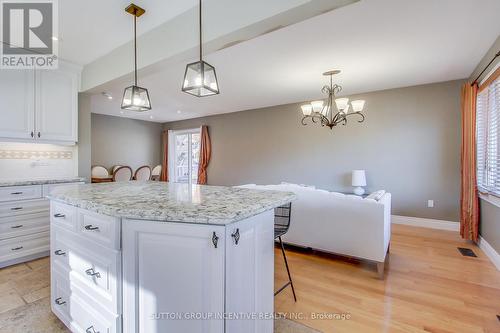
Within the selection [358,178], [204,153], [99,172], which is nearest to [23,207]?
[99,172]

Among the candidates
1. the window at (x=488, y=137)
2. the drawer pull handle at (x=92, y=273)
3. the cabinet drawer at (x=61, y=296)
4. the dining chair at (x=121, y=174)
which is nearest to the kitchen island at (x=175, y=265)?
the drawer pull handle at (x=92, y=273)

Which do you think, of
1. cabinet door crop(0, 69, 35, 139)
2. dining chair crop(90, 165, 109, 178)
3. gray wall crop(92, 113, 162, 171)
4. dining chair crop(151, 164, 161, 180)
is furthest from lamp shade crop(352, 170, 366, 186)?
gray wall crop(92, 113, 162, 171)

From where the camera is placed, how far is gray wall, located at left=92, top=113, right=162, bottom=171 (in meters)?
6.41

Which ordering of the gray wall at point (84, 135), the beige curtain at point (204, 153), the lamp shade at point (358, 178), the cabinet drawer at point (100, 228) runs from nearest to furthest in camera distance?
the cabinet drawer at point (100, 228)
the gray wall at point (84, 135)
the lamp shade at point (358, 178)
the beige curtain at point (204, 153)

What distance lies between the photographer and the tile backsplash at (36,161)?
121 inches

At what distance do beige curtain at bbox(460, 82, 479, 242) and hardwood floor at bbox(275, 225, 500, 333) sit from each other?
1.17 feet

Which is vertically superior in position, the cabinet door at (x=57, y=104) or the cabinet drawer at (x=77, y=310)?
the cabinet door at (x=57, y=104)

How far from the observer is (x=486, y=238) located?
119 inches

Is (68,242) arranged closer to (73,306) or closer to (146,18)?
(73,306)

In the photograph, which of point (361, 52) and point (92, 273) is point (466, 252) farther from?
point (92, 273)

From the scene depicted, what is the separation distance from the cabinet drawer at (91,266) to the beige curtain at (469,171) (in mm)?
4213

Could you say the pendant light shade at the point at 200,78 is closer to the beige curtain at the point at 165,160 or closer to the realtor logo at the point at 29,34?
the realtor logo at the point at 29,34

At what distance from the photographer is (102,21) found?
2.30 m

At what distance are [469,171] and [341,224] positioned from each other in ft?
7.19
